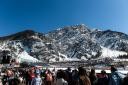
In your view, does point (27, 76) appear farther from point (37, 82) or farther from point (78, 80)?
point (78, 80)

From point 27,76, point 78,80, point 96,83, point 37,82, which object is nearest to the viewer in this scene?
point 78,80

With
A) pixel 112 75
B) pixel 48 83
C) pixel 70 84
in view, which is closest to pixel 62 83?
pixel 112 75

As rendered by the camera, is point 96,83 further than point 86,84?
Yes

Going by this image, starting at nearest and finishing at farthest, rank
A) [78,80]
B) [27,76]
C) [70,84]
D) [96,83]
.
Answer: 1. [78,80]
2. [96,83]
3. [70,84]
4. [27,76]

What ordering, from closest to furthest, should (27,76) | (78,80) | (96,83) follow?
(78,80), (96,83), (27,76)

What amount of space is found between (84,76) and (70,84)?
5.31 metres

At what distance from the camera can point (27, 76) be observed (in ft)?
81.8

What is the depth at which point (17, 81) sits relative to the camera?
40.5ft

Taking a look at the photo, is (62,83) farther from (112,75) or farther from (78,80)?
(112,75)

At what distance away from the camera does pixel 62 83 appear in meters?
13.8

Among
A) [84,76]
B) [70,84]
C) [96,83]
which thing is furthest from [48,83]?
[84,76]

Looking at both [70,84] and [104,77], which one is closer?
[104,77]

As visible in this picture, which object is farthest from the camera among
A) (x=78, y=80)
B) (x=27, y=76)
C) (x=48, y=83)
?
(x=27, y=76)

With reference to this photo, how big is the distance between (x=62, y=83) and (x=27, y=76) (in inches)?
450
